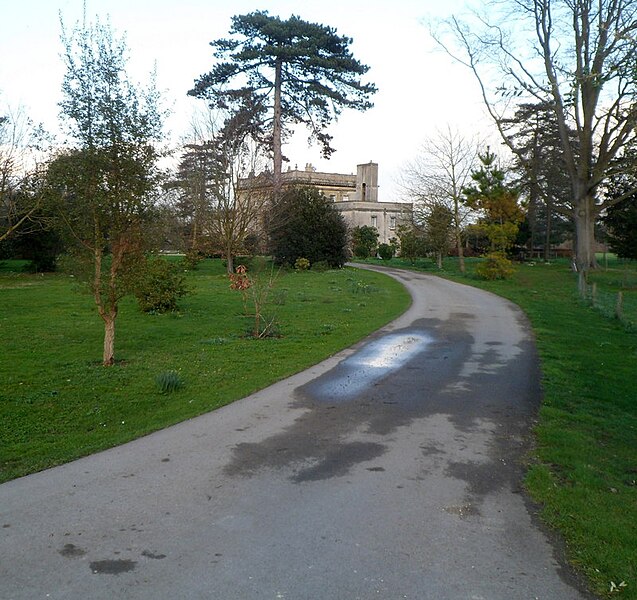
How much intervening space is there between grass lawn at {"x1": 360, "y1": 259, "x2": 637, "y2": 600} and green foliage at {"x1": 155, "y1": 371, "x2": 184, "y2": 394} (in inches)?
215

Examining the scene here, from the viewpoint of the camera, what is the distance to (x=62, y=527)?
4902 millimetres

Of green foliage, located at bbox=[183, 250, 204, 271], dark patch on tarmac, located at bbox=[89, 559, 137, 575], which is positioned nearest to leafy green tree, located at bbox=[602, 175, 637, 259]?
green foliage, located at bbox=[183, 250, 204, 271]

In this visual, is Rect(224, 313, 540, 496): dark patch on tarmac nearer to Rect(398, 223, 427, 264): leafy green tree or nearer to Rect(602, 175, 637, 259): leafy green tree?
Rect(602, 175, 637, 259): leafy green tree

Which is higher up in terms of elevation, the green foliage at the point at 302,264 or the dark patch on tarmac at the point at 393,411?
the green foliage at the point at 302,264

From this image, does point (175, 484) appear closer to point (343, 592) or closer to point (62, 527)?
point (62, 527)

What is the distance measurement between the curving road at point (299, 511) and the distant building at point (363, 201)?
49.3m

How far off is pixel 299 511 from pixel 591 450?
12.4 feet

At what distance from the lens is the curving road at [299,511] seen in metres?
4.15

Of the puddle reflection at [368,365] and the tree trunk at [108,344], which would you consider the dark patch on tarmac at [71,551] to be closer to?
the puddle reflection at [368,365]

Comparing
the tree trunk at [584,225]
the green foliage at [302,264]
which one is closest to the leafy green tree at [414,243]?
the green foliage at [302,264]

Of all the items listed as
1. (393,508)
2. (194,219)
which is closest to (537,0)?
(194,219)

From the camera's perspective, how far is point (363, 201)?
72.0m

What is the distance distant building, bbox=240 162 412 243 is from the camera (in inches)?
2783

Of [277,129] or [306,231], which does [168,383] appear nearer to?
[277,129]
